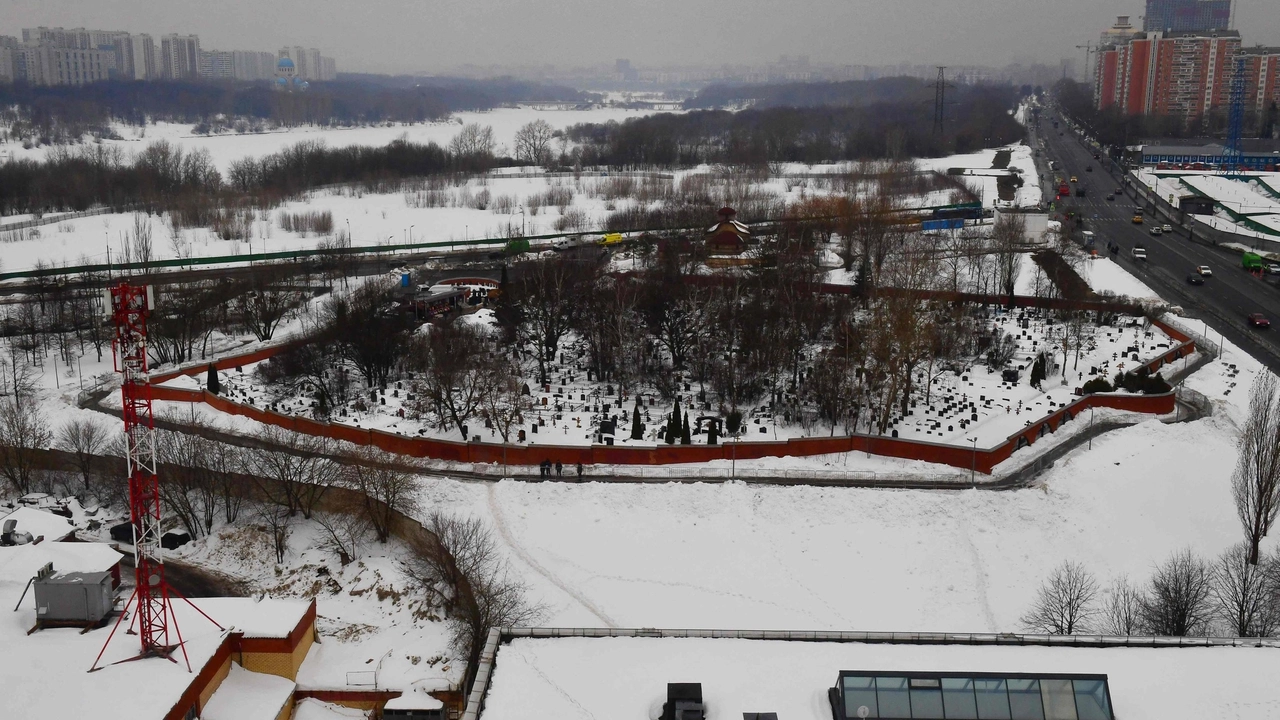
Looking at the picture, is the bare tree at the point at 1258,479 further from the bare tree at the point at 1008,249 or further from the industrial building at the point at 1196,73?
the industrial building at the point at 1196,73

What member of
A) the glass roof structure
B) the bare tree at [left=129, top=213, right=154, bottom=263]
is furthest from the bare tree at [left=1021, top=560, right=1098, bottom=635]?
the bare tree at [left=129, top=213, right=154, bottom=263]

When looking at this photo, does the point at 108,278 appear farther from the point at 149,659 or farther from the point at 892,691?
the point at 892,691

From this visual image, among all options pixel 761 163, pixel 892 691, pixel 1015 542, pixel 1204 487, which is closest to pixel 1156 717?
pixel 892 691

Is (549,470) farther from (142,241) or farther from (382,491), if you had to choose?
(142,241)

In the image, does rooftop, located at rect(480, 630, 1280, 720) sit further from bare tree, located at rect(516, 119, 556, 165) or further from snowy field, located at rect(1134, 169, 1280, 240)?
bare tree, located at rect(516, 119, 556, 165)

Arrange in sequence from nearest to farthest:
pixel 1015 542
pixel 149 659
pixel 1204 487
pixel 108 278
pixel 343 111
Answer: pixel 149 659 → pixel 1015 542 → pixel 1204 487 → pixel 108 278 → pixel 343 111

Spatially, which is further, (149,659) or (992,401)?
(992,401)

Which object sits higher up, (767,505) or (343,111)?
(343,111)

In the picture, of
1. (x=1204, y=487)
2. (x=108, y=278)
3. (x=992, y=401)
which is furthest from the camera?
(x=108, y=278)
